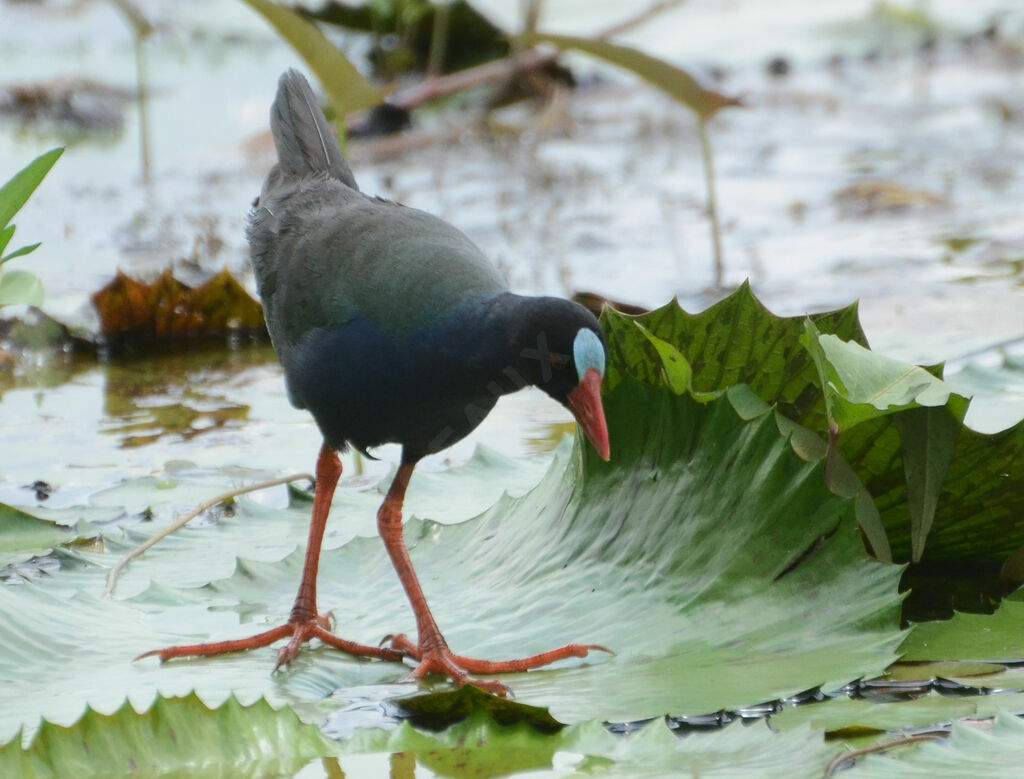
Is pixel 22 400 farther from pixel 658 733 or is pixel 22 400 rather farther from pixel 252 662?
pixel 658 733

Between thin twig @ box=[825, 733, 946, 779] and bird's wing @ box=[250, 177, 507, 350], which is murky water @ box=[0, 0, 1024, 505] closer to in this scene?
bird's wing @ box=[250, 177, 507, 350]

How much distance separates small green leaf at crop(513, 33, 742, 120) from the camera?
3.37 m

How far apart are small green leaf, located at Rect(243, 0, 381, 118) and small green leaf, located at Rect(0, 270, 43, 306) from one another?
33.8 inches

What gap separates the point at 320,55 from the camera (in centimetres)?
317

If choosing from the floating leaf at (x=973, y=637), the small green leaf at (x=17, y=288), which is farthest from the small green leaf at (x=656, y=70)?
the floating leaf at (x=973, y=637)

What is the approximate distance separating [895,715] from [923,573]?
19.0 inches

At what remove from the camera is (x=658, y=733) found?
1.43 m

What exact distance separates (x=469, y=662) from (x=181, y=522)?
679 mm

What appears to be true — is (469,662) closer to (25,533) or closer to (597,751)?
(597,751)

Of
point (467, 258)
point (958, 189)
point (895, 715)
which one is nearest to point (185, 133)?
point (958, 189)

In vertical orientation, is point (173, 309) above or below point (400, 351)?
above

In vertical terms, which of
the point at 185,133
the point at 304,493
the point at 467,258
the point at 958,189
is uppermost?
the point at 185,133

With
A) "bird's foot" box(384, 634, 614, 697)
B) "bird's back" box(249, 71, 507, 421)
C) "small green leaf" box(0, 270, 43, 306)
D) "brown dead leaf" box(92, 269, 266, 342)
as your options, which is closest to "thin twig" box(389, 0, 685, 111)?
"brown dead leaf" box(92, 269, 266, 342)

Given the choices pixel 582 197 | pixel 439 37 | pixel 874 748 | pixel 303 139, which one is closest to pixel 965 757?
pixel 874 748
